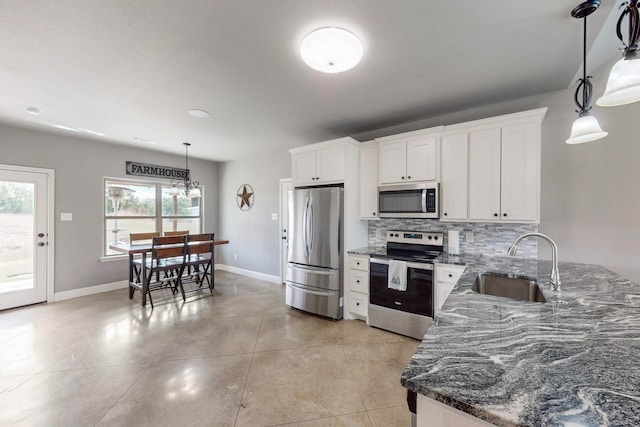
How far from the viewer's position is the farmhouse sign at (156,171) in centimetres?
477

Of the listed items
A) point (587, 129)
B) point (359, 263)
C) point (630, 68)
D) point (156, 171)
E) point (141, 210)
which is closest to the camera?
point (630, 68)

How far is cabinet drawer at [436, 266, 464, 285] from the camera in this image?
8.24 feet

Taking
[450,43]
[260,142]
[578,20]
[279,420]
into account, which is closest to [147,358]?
[279,420]

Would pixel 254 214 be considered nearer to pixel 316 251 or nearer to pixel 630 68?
pixel 316 251

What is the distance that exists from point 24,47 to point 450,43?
3.05 meters

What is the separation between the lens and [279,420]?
1720 millimetres

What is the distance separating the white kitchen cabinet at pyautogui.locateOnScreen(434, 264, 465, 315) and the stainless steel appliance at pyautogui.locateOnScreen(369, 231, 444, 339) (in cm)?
5

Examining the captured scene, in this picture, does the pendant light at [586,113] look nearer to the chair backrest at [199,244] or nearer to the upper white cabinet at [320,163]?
the upper white cabinet at [320,163]

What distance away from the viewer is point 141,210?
16.3 feet

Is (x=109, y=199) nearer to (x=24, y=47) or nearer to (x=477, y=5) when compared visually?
(x=24, y=47)

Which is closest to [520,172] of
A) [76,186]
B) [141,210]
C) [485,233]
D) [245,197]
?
[485,233]

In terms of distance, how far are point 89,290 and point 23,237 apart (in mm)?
1158

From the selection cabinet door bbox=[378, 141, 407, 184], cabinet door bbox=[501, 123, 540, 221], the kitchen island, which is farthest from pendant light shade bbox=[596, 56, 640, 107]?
cabinet door bbox=[378, 141, 407, 184]

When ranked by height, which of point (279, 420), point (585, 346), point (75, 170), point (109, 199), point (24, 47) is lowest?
point (279, 420)
